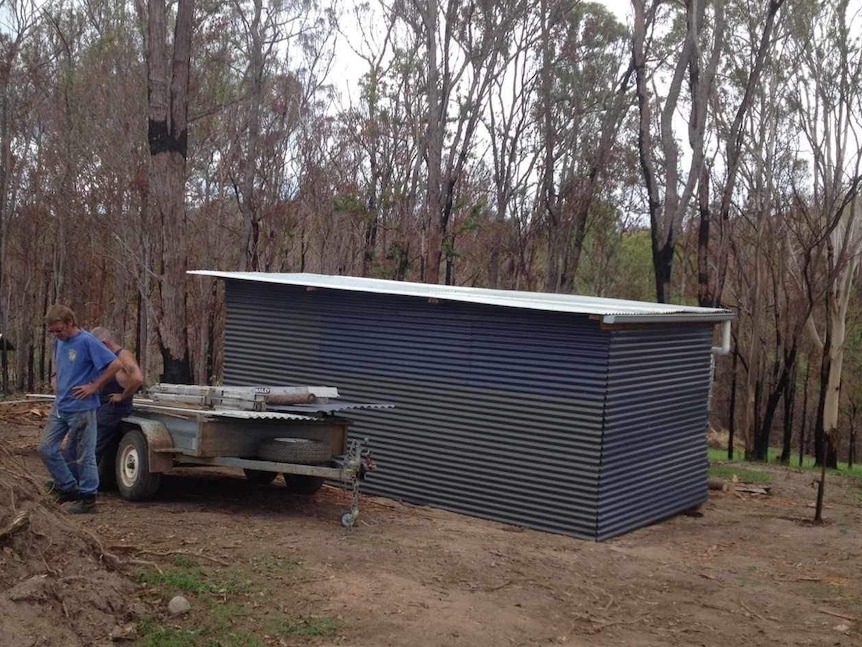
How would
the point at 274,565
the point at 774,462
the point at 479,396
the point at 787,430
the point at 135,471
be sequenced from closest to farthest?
the point at 274,565 → the point at 135,471 → the point at 479,396 → the point at 774,462 → the point at 787,430

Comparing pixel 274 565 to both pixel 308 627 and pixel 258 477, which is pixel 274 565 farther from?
pixel 258 477

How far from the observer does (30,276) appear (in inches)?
1190

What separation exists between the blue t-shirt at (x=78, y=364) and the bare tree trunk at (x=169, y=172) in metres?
6.85

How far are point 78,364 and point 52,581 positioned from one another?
8.43ft

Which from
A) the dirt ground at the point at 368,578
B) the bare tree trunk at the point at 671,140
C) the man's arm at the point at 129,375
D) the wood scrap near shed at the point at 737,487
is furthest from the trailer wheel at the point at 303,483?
→ the bare tree trunk at the point at 671,140

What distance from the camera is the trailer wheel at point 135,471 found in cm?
895

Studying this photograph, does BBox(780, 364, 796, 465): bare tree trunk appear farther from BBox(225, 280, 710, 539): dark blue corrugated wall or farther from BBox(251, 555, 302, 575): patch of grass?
BBox(251, 555, 302, 575): patch of grass

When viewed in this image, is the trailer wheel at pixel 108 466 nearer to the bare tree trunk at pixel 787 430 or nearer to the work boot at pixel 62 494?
the work boot at pixel 62 494

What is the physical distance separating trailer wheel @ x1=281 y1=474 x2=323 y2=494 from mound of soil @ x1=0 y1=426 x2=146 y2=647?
12.0 ft

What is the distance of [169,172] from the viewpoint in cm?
1480

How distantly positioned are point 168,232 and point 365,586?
→ 931 cm

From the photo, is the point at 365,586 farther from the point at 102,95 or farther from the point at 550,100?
the point at 550,100

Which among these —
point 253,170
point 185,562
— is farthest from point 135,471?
point 253,170

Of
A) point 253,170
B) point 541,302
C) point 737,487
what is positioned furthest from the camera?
point 253,170
